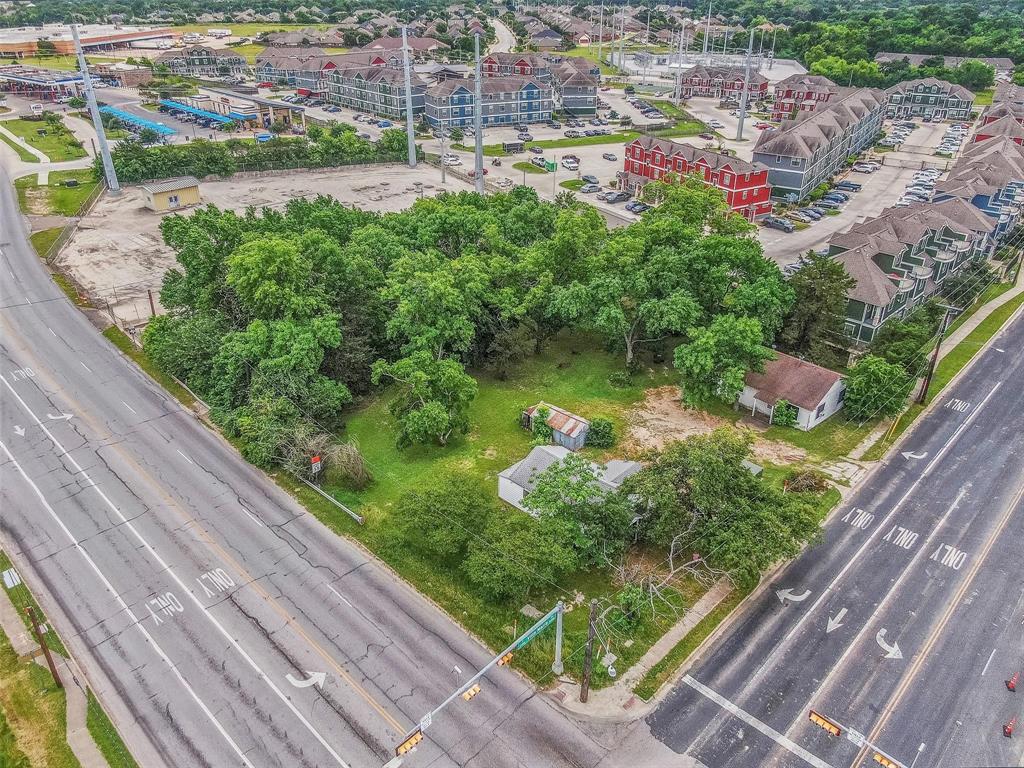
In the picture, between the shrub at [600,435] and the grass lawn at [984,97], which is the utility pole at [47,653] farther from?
the grass lawn at [984,97]

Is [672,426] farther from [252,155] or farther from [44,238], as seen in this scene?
[252,155]

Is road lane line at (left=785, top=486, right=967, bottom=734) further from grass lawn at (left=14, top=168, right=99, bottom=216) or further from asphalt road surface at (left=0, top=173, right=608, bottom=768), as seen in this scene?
grass lawn at (left=14, top=168, right=99, bottom=216)

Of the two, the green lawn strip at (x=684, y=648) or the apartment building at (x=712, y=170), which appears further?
the apartment building at (x=712, y=170)

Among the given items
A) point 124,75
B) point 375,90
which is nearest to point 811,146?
point 375,90

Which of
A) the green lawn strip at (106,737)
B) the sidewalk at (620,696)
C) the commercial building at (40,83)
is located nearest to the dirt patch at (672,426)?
the sidewalk at (620,696)

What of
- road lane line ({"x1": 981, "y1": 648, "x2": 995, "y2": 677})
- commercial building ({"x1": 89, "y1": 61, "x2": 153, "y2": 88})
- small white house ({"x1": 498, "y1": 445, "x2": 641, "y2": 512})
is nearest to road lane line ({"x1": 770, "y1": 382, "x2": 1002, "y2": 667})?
road lane line ({"x1": 981, "y1": 648, "x2": 995, "y2": 677})

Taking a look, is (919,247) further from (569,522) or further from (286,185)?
(286,185)
